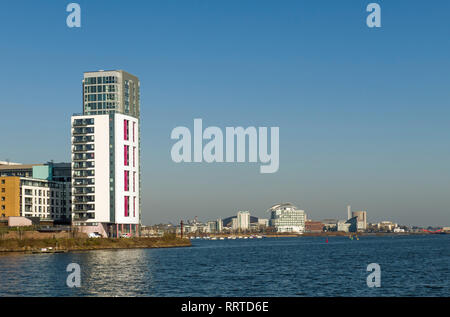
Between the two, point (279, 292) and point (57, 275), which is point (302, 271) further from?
point (57, 275)

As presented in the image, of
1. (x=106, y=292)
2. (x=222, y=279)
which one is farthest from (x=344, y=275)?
(x=106, y=292)

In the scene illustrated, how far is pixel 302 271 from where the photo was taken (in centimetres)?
10125
